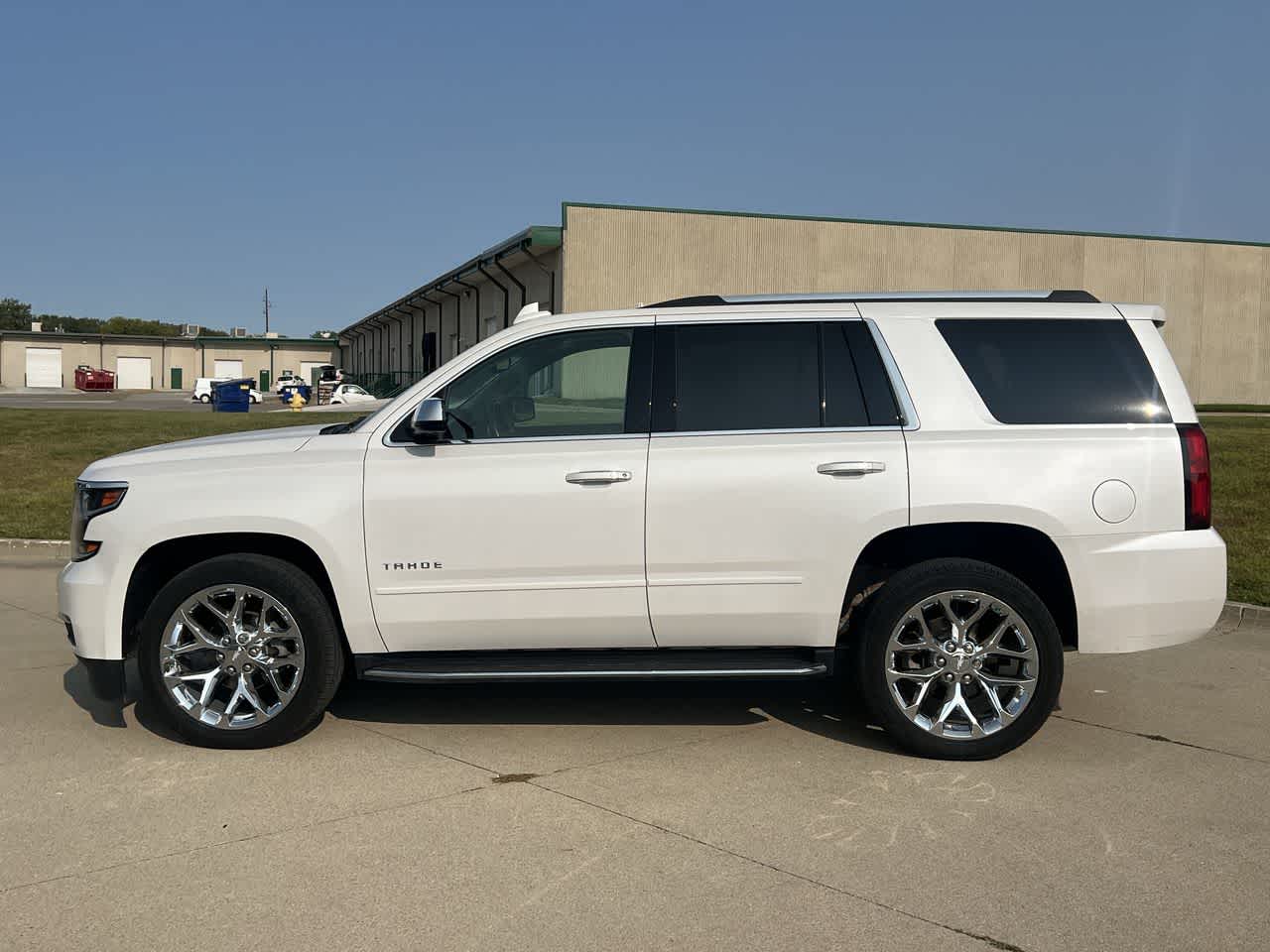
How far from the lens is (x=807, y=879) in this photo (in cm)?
386

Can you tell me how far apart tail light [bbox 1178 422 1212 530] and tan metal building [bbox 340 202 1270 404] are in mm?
26486

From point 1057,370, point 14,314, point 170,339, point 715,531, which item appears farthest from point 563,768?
point 14,314

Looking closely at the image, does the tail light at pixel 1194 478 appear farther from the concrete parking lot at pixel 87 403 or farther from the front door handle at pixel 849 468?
the concrete parking lot at pixel 87 403

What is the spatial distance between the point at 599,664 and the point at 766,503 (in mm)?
1040

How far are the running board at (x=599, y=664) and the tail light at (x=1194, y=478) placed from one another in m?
1.72

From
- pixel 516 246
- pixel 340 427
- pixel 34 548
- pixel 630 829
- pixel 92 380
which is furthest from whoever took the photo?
pixel 92 380

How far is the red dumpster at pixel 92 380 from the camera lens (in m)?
74.6

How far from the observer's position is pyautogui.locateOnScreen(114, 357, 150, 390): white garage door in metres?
86.1

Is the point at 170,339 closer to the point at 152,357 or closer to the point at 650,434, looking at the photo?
the point at 152,357

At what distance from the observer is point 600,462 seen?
5.15 metres

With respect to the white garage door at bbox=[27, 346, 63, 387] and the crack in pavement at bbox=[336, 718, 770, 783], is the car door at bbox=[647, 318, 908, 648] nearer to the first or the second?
the crack in pavement at bbox=[336, 718, 770, 783]

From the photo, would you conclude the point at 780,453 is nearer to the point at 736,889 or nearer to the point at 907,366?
the point at 907,366

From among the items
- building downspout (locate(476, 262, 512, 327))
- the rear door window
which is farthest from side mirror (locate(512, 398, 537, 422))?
building downspout (locate(476, 262, 512, 327))

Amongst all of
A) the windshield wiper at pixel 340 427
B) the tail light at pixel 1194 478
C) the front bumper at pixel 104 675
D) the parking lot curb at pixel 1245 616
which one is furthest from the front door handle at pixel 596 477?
the parking lot curb at pixel 1245 616
